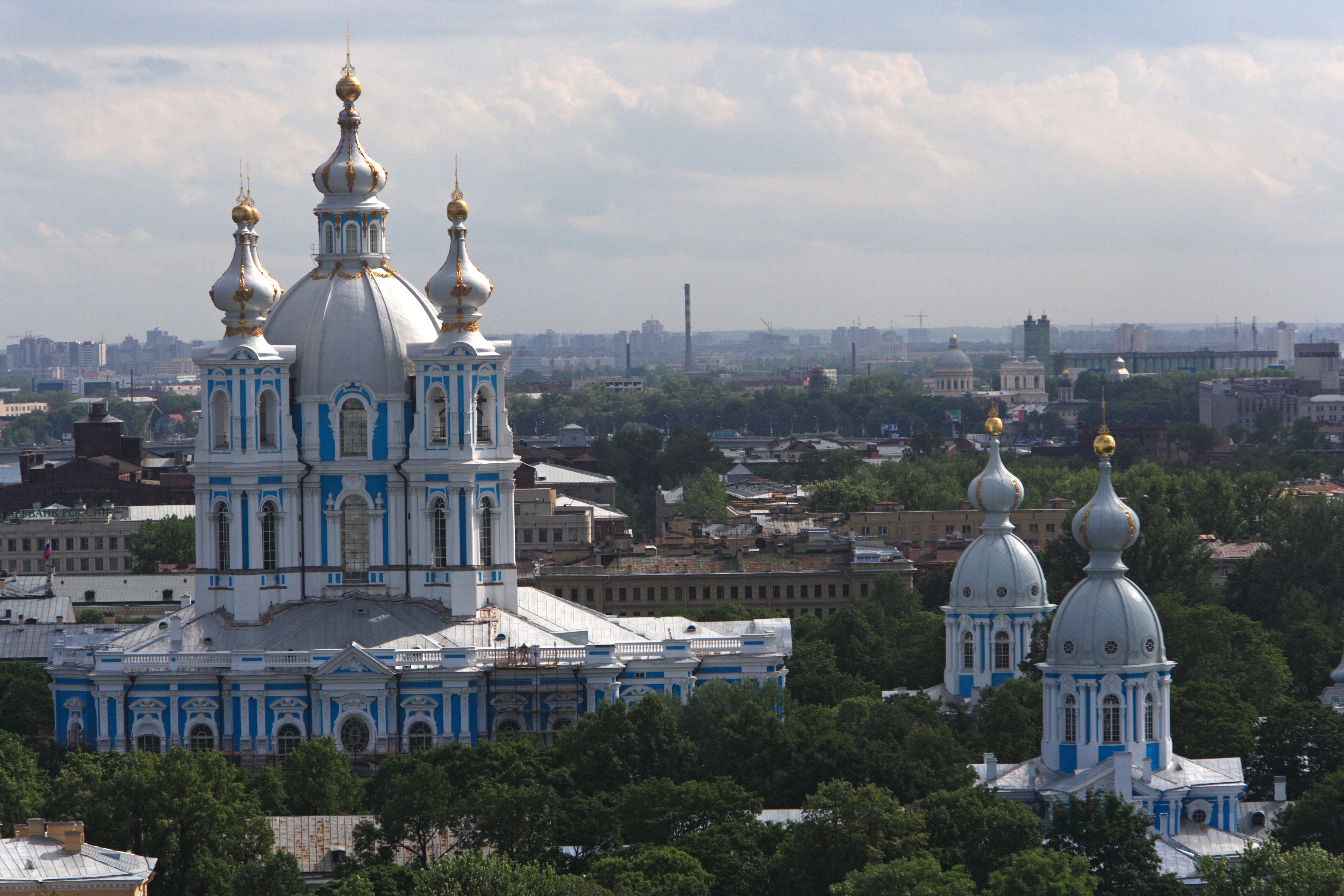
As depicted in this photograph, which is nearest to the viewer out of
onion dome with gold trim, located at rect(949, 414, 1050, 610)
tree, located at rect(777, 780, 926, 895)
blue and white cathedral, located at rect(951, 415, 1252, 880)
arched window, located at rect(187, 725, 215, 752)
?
tree, located at rect(777, 780, 926, 895)

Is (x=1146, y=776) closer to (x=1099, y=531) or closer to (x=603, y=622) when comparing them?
(x=1099, y=531)

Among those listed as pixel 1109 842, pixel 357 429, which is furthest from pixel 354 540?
pixel 1109 842

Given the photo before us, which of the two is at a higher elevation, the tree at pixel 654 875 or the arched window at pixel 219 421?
the arched window at pixel 219 421

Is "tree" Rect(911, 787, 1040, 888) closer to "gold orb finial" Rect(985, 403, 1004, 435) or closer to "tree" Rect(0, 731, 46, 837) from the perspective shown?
"tree" Rect(0, 731, 46, 837)

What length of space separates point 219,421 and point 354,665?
888 centimetres

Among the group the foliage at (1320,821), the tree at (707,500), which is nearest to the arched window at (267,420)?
the foliage at (1320,821)

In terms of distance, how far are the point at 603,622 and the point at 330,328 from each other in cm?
1106

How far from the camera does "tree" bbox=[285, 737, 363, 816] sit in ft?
204

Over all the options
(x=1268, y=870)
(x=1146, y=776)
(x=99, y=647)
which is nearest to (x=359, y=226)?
(x=99, y=647)

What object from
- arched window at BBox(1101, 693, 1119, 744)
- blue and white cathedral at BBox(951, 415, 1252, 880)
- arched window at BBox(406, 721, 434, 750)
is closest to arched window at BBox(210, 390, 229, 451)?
arched window at BBox(406, 721, 434, 750)

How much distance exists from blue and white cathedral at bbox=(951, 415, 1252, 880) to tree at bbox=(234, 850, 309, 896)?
15920 millimetres

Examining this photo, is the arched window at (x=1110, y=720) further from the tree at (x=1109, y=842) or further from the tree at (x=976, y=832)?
the tree at (x=976, y=832)

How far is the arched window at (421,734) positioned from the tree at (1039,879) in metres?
22.0

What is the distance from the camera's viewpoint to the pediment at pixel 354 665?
69312 millimetres
